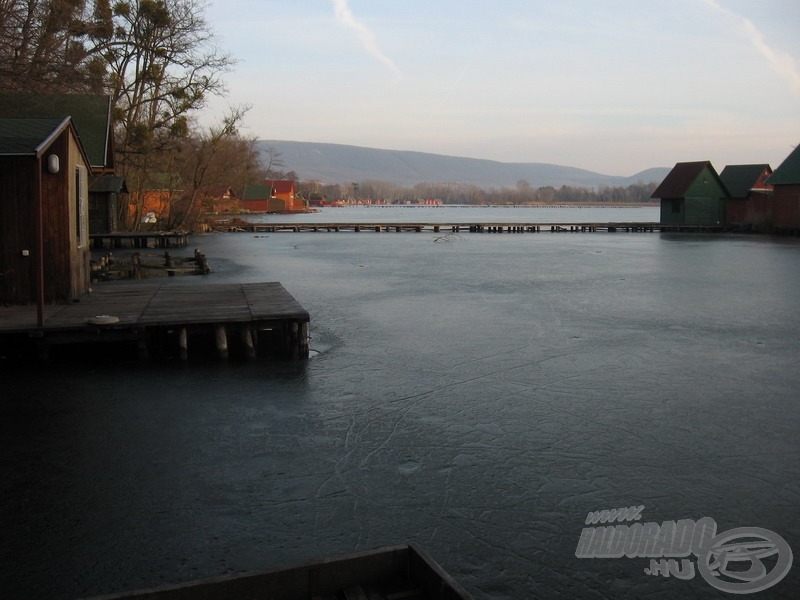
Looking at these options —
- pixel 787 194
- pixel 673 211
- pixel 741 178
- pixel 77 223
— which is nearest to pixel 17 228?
pixel 77 223

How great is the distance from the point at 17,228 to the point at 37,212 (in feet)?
2.25

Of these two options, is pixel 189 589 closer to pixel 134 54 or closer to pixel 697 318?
pixel 697 318

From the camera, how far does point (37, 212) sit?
1331 centimetres

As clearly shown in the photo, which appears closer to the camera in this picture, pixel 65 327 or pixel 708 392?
pixel 708 392

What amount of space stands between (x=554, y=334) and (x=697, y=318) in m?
4.40

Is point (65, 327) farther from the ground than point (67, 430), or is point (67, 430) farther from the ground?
point (65, 327)

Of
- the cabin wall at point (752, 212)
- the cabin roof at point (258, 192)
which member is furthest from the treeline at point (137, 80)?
the cabin roof at point (258, 192)

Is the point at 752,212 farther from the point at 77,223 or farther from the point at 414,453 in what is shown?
the point at 414,453

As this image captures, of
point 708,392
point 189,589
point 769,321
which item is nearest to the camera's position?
point 189,589

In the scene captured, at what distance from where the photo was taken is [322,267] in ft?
103

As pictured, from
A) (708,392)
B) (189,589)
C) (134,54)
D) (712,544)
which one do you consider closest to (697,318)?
(708,392)

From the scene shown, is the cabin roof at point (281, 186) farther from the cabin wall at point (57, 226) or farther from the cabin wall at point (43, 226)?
the cabin wall at point (57, 226)

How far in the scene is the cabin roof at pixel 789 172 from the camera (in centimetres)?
5822

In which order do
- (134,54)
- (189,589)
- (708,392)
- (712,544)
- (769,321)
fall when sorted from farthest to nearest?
(134,54), (769,321), (708,392), (712,544), (189,589)
